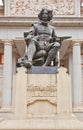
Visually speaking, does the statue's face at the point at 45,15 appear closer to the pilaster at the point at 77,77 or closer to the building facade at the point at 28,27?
the building facade at the point at 28,27

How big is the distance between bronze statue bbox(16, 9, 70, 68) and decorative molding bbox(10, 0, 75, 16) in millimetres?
22044

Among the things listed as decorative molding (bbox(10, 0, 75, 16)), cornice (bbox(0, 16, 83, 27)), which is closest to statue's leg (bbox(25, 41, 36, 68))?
cornice (bbox(0, 16, 83, 27))

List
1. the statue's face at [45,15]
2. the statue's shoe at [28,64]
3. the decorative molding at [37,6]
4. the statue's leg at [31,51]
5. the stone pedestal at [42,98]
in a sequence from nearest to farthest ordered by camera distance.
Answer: the stone pedestal at [42,98]
the statue's shoe at [28,64]
the statue's leg at [31,51]
the statue's face at [45,15]
the decorative molding at [37,6]

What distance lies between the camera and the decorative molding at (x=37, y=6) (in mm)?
33812

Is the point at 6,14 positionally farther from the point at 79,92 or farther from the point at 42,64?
the point at 42,64

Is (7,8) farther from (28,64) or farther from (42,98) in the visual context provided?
(42,98)

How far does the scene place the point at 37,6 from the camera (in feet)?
112

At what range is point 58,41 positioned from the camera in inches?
460

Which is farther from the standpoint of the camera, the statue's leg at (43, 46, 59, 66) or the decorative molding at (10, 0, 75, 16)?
the decorative molding at (10, 0, 75, 16)

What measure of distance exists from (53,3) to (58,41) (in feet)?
77.4

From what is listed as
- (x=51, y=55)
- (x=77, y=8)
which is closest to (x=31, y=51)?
(x=51, y=55)

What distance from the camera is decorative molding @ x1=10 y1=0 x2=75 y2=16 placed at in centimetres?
3381

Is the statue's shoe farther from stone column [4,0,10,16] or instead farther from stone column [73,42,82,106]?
stone column [4,0,10,16]

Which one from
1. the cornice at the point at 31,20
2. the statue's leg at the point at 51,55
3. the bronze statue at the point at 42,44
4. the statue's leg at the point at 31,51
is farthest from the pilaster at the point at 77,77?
the statue's leg at the point at 31,51
